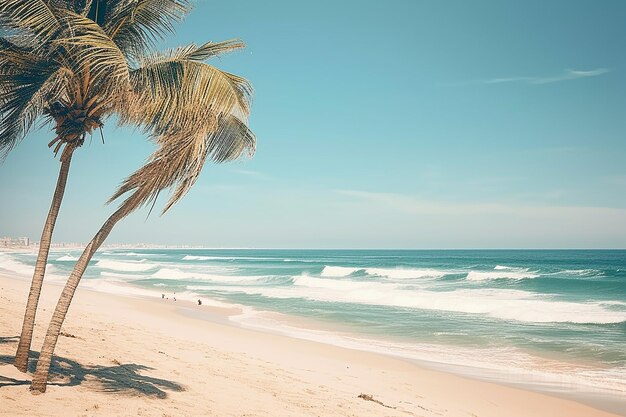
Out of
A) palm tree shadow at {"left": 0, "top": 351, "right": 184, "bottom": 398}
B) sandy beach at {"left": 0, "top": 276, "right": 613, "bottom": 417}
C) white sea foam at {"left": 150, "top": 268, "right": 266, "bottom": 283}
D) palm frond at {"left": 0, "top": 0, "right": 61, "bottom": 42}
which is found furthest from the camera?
white sea foam at {"left": 150, "top": 268, "right": 266, "bottom": 283}

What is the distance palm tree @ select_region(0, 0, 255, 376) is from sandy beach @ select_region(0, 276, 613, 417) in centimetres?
149

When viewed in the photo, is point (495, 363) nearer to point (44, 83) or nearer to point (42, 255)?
point (42, 255)

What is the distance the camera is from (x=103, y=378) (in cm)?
723

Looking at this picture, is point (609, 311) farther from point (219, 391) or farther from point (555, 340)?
point (219, 391)

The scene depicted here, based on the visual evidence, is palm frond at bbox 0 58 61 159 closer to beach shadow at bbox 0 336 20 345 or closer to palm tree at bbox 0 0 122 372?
palm tree at bbox 0 0 122 372

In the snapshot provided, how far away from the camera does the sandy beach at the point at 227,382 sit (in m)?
6.17

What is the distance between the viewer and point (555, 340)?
16.9 meters

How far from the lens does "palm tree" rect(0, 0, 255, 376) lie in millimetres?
5180

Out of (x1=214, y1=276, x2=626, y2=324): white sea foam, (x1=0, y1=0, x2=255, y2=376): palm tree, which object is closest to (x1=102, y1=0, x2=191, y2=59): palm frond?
(x1=0, y1=0, x2=255, y2=376): palm tree

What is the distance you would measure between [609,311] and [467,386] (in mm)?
17798

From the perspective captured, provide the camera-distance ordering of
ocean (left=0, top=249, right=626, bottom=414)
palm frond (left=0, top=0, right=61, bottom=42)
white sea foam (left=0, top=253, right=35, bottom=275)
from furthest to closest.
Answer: white sea foam (left=0, top=253, right=35, bottom=275), ocean (left=0, top=249, right=626, bottom=414), palm frond (left=0, top=0, right=61, bottom=42)

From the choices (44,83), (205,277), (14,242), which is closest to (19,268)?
(205,277)

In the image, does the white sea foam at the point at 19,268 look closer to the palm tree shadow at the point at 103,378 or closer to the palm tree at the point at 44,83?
the palm tree shadow at the point at 103,378

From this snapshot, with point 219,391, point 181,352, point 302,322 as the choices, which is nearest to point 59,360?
point 219,391
